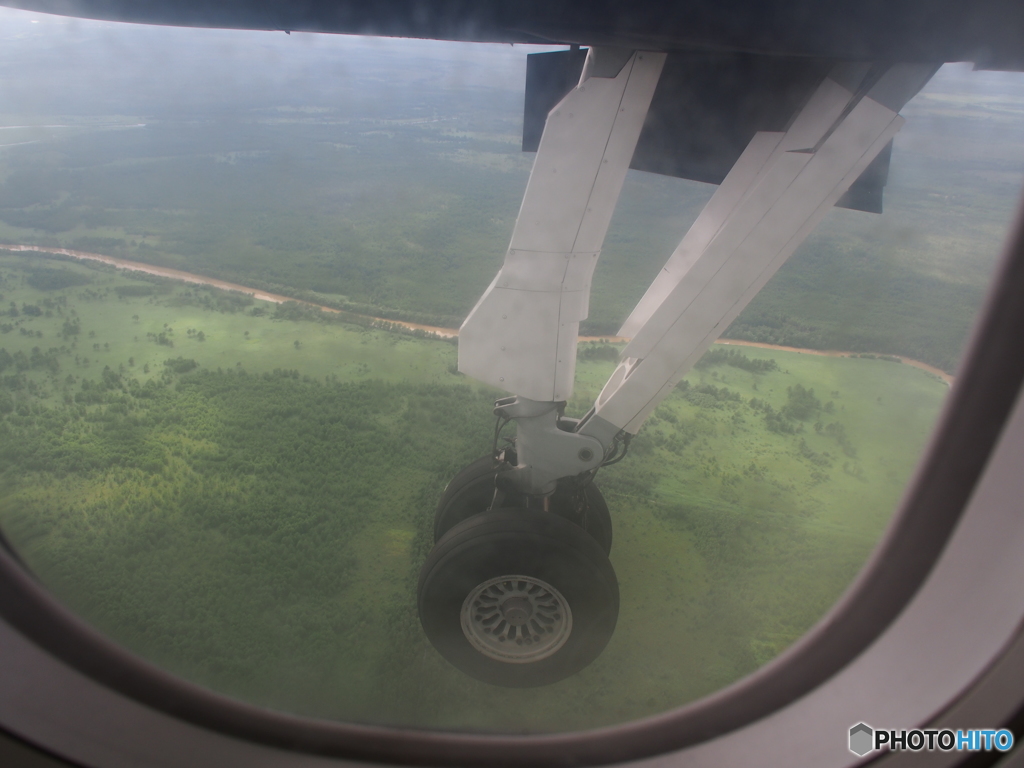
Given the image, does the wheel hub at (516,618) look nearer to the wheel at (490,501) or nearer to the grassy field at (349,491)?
the grassy field at (349,491)

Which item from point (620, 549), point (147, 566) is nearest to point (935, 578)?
point (620, 549)

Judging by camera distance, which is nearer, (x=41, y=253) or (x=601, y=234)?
(x=41, y=253)

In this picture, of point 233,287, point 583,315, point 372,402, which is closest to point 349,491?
point 372,402

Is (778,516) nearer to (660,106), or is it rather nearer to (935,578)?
(935,578)

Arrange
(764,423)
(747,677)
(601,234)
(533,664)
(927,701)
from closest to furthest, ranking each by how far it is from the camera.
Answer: (927,701) < (747,677) < (601,234) < (533,664) < (764,423)

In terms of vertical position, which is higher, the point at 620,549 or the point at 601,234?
the point at 601,234

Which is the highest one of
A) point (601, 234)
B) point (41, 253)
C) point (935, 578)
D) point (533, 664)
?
point (601, 234)

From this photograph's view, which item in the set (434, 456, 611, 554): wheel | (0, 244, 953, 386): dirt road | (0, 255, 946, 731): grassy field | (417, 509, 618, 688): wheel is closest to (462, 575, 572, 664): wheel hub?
(417, 509, 618, 688): wheel

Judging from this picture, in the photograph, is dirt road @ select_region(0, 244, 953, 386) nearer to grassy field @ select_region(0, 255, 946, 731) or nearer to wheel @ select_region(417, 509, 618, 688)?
grassy field @ select_region(0, 255, 946, 731)
